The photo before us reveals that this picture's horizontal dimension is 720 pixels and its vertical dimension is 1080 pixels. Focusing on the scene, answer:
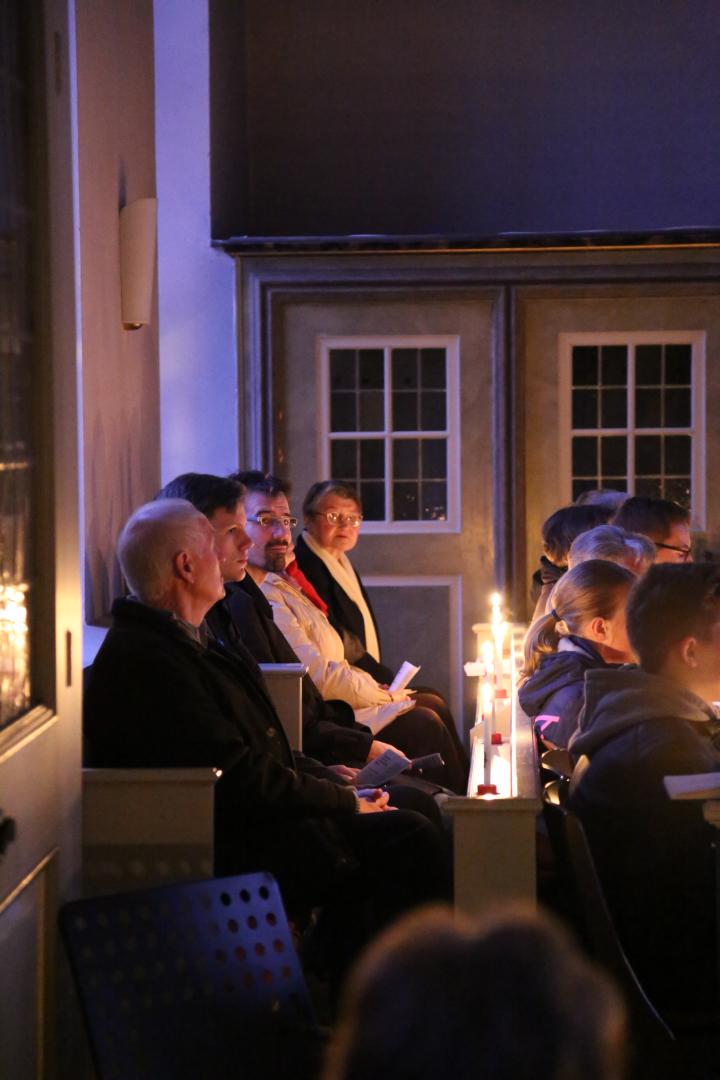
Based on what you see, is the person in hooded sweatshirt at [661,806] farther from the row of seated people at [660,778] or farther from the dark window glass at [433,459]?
the dark window glass at [433,459]

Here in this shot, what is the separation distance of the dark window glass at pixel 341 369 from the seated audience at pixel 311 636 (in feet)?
7.53

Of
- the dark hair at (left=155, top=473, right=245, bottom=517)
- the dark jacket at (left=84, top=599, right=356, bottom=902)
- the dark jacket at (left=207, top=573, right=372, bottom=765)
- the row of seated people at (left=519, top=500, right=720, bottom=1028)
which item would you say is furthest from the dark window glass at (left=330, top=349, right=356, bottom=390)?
the row of seated people at (left=519, top=500, right=720, bottom=1028)

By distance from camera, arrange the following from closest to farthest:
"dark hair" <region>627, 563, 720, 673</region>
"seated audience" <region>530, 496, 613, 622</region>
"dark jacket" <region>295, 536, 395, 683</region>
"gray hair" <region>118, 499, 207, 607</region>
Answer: "dark hair" <region>627, 563, 720, 673</region>
"gray hair" <region>118, 499, 207, 607</region>
"seated audience" <region>530, 496, 613, 622</region>
"dark jacket" <region>295, 536, 395, 683</region>

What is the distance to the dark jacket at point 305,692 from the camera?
4.71 m

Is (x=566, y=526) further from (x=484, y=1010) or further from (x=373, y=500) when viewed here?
(x=484, y=1010)

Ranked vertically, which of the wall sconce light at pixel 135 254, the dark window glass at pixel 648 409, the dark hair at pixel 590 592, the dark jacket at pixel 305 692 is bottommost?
the dark jacket at pixel 305 692

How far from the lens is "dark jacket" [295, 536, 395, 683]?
20.3 ft

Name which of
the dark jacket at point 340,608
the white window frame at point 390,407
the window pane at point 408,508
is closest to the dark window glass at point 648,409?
the white window frame at point 390,407

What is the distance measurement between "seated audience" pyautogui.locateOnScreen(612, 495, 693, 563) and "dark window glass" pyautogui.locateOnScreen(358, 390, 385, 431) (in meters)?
2.48

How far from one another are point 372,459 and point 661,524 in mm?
2634

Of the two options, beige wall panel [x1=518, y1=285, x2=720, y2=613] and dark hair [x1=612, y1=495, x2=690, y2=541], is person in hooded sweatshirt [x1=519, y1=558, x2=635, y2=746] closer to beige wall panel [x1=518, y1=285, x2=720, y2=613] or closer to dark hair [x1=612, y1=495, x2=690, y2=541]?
dark hair [x1=612, y1=495, x2=690, y2=541]

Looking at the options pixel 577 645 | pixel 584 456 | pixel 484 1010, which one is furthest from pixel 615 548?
pixel 484 1010

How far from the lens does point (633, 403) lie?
7.84 metres

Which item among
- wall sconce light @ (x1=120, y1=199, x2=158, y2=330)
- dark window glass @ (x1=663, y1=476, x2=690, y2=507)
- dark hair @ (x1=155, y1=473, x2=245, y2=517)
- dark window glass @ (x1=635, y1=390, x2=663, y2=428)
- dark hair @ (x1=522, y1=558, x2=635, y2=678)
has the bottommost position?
dark hair @ (x1=522, y1=558, x2=635, y2=678)
